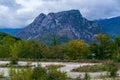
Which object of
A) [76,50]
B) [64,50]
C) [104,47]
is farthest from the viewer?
[104,47]

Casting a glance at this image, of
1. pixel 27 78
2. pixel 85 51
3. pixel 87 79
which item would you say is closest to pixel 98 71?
pixel 87 79

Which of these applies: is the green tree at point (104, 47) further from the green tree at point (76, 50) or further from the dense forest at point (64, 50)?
the green tree at point (76, 50)

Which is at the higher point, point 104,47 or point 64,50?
point 104,47

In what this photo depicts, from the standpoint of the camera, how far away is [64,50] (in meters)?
86.6

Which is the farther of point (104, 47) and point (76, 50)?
point (104, 47)

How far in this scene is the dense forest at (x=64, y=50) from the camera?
82.4 meters

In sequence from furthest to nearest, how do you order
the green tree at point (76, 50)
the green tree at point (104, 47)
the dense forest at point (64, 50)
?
the green tree at point (104, 47) → the green tree at point (76, 50) → the dense forest at point (64, 50)

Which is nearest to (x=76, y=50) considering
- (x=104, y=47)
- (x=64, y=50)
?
(x=64, y=50)

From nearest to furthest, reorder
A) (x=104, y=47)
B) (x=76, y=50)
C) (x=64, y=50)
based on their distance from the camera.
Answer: (x=64, y=50) → (x=76, y=50) → (x=104, y=47)

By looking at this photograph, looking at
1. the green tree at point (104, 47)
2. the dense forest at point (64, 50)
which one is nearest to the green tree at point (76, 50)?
the dense forest at point (64, 50)

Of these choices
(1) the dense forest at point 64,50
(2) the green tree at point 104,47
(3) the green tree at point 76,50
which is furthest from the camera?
(2) the green tree at point 104,47

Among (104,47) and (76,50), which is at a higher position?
(104,47)

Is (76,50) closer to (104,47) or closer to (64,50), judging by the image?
(64,50)

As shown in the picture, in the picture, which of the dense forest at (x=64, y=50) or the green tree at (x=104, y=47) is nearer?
the dense forest at (x=64, y=50)
